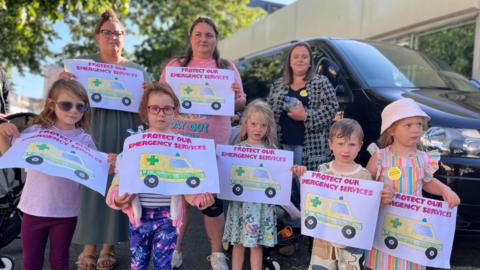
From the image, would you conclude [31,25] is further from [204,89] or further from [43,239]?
[43,239]

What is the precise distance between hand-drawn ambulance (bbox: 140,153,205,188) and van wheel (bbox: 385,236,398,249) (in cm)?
115

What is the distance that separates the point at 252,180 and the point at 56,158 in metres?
1.22

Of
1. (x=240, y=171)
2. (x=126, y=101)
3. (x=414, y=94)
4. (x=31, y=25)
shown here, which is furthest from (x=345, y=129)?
(x=31, y=25)

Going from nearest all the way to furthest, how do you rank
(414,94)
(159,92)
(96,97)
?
(159,92)
(96,97)
(414,94)

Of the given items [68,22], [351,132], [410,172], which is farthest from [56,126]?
[68,22]

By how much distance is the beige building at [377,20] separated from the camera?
8.12 meters

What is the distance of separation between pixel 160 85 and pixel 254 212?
1.05m

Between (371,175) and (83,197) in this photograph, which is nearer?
(371,175)

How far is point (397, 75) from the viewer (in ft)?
13.9

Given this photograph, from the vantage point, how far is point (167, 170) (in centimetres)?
255

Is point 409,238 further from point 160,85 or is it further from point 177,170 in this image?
point 160,85

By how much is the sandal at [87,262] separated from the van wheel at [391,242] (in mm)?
2246

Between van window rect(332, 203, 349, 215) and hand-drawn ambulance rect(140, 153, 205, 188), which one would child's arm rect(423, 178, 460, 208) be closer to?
van window rect(332, 203, 349, 215)

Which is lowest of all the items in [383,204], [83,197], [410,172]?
[83,197]
